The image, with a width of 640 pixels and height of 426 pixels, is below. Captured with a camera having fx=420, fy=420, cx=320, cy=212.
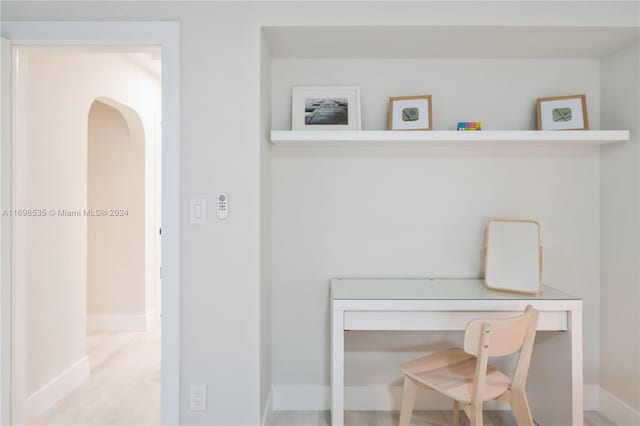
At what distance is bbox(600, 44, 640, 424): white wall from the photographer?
2.28 meters

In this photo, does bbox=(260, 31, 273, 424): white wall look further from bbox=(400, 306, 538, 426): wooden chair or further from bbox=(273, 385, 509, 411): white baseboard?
bbox=(400, 306, 538, 426): wooden chair

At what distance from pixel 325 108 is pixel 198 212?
0.98m

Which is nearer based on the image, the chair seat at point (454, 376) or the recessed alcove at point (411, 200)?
the chair seat at point (454, 376)

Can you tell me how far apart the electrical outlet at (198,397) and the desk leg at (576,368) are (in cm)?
181

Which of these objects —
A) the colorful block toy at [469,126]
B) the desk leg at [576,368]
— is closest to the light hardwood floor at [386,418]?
the desk leg at [576,368]

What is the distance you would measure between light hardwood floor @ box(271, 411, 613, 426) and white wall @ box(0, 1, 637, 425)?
0.48 m

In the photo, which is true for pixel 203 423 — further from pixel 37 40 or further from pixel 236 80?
pixel 37 40

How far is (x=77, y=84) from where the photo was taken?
2912mm

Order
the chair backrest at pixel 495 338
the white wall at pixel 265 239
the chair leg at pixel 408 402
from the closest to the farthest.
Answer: the chair backrest at pixel 495 338, the chair leg at pixel 408 402, the white wall at pixel 265 239

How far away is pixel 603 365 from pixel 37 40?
3577 mm

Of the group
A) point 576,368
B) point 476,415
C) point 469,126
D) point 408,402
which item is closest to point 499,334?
point 476,415

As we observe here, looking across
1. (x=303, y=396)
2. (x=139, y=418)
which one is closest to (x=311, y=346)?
(x=303, y=396)

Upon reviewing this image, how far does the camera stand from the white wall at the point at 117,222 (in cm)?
420

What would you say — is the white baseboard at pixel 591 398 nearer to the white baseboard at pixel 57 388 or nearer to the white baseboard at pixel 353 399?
the white baseboard at pixel 353 399
